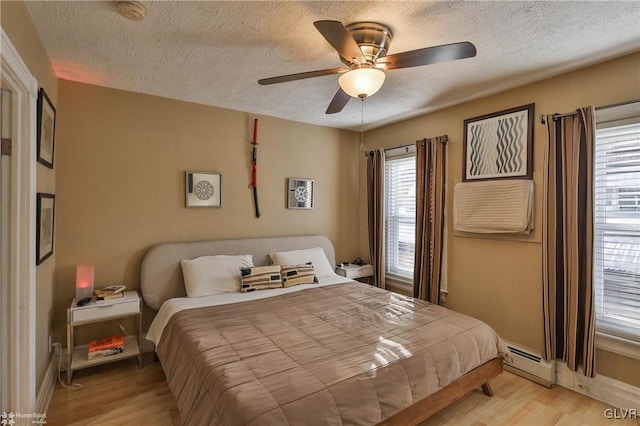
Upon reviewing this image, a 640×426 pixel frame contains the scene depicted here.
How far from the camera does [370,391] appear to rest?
5.21 feet

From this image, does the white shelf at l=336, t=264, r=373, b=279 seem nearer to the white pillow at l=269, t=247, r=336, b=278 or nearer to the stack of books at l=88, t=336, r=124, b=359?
the white pillow at l=269, t=247, r=336, b=278

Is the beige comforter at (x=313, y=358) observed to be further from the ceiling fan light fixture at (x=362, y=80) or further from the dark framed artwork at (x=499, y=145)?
the ceiling fan light fixture at (x=362, y=80)

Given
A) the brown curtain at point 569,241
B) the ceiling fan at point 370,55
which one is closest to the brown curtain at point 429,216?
the brown curtain at point 569,241

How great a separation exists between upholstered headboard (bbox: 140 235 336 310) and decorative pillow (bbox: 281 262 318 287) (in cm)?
41

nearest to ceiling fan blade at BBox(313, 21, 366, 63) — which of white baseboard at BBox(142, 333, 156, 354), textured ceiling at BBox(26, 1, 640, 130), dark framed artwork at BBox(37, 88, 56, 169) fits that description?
textured ceiling at BBox(26, 1, 640, 130)

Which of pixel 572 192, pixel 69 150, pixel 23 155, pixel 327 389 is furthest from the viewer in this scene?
pixel 69 150

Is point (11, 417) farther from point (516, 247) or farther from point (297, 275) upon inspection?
point (516, 247)

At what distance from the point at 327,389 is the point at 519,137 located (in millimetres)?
2602

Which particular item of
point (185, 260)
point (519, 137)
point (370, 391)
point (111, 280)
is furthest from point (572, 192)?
point (111, 280)

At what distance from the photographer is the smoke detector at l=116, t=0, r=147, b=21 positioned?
1.67 metres

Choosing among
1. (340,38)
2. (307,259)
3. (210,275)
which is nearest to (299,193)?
(307,259)

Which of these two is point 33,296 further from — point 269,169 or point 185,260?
point 269,169

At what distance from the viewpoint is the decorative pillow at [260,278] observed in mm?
3004

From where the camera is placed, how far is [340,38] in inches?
63.0
